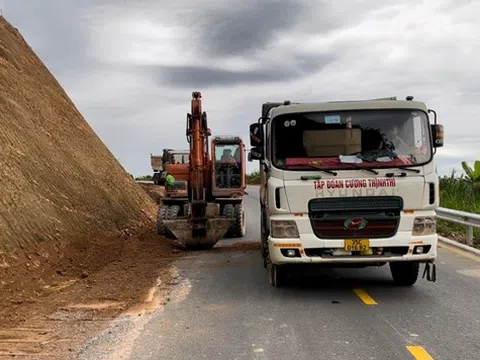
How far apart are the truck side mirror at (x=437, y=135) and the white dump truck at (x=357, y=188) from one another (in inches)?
0.5

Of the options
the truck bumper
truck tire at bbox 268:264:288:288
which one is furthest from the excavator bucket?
the truck bumper

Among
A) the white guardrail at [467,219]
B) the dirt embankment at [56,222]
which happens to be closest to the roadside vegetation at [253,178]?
the dirt embankment at [56,222]

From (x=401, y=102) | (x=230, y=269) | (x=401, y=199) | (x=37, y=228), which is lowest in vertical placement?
(x=230, y=269)

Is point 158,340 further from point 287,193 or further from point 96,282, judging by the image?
point 96,282

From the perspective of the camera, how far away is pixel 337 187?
752cm

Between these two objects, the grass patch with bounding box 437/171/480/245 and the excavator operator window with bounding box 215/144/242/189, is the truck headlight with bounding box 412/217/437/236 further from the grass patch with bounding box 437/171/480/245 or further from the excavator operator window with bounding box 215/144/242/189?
the excavator operator window with bounding box 215/144/242/189

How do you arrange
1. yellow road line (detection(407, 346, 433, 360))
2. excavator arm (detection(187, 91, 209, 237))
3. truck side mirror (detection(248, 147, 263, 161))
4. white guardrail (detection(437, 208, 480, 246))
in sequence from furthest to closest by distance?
excavator arm (detection(187, 91, 209, 237)) → white guardrail (detection(437, 208, 480, 246)) → truck side mirror (detection(248, 147, 263, 161)) → yellow road line (detection(407, 346, 433, 360))

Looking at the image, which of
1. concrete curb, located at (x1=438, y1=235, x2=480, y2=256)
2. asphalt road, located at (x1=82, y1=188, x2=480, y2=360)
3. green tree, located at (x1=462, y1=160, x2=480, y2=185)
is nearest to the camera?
asphalt road, located at (x1=82, y1=188, x2=480, y2=360)

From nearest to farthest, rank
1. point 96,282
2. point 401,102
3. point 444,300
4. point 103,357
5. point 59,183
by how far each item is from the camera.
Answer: point 103,357, point 444,300, point 401,102, point 96,282, point 59,183

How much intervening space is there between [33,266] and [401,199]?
6514 mm

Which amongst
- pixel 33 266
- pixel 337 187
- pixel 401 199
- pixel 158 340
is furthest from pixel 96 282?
pixel 401 199

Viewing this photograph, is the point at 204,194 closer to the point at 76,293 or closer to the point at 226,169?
the point at 226,169

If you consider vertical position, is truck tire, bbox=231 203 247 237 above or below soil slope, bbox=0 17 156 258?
below

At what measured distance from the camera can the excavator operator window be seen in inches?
619
